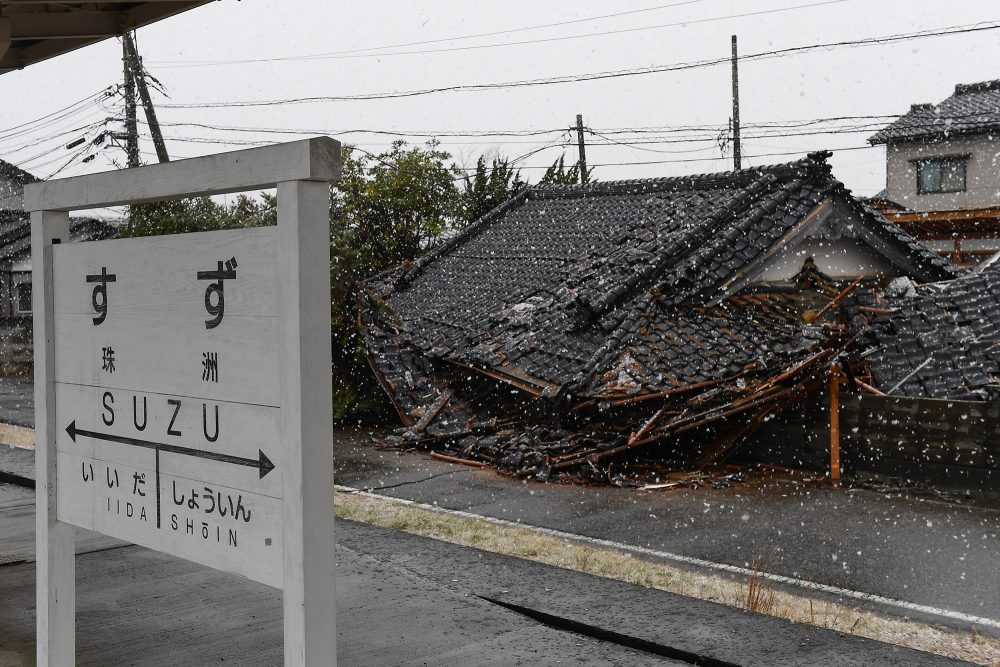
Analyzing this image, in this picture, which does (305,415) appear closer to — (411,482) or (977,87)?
(411,482)

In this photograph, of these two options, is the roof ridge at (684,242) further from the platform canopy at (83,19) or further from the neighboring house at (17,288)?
the neighboring house at (17,288)

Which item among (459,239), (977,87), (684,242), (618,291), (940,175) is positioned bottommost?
(618,291)

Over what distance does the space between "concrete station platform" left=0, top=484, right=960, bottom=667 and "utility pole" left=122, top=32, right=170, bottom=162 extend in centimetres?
2092

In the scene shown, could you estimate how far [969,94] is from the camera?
41.2m

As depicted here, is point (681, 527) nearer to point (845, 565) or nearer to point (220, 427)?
point (845, 565)

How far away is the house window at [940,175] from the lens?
38.7 meters

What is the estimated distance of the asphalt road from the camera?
763 centimetres

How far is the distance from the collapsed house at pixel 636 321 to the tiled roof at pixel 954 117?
936 inches

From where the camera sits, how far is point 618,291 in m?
14.3

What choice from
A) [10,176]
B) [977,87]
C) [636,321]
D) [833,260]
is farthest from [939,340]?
[977,87]

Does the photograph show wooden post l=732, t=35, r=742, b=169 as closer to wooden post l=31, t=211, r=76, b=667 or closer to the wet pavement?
the wet pavement

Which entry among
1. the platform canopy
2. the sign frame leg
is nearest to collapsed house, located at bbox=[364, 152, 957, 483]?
the platform canopy

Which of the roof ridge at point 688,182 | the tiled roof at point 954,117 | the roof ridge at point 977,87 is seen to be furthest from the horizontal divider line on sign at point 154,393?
the roof ridge at point 977,87

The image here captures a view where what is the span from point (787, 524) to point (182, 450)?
7603 millimetres
